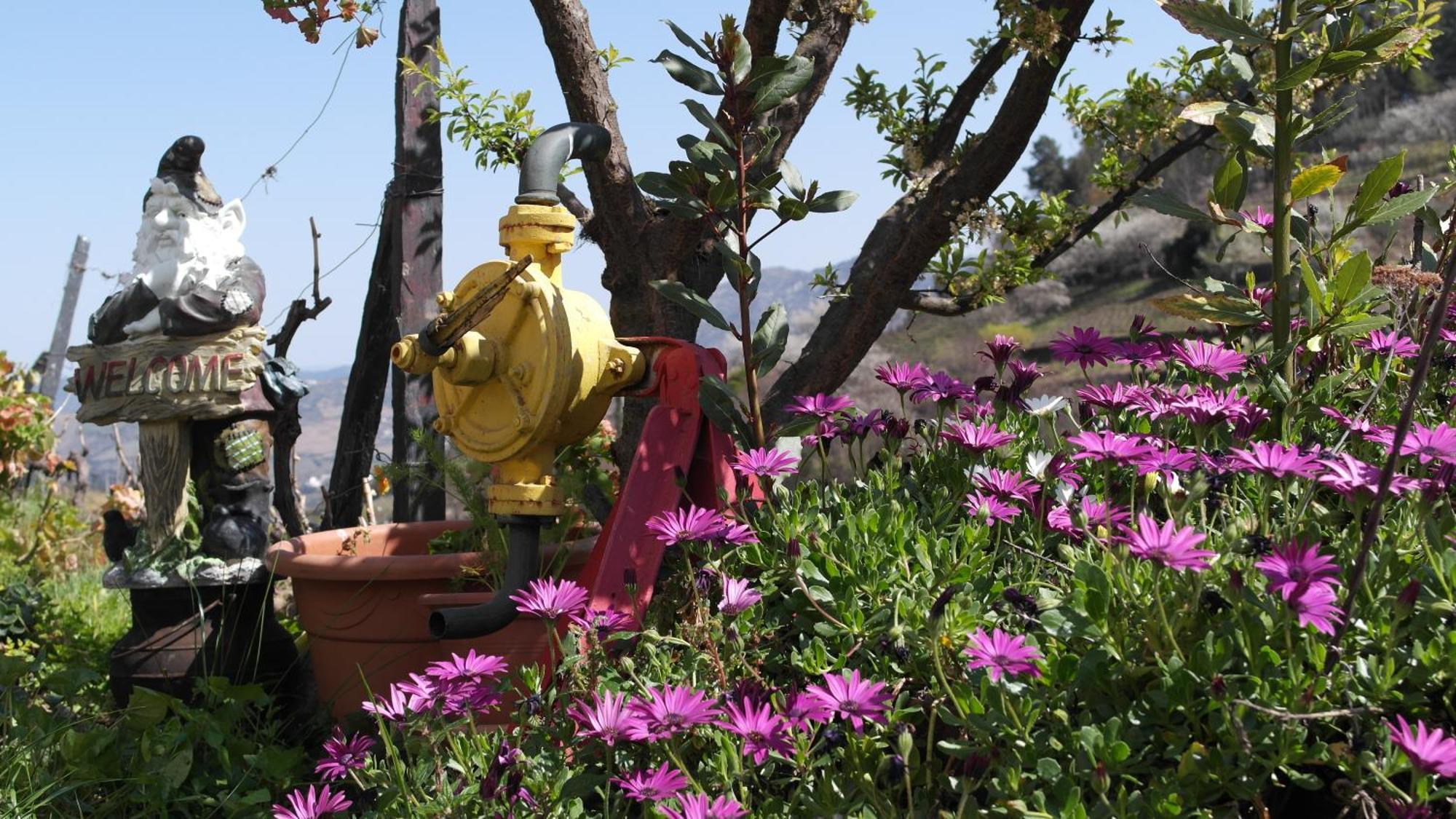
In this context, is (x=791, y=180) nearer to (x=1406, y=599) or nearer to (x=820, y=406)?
(x=820, y=406)

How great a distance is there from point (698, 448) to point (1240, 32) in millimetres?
1051

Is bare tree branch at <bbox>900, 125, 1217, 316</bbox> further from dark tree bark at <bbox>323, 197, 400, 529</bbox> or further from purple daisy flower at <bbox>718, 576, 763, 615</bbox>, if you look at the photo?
purple daisy flower at <bbox>718, 576, 763, 615</bbox>

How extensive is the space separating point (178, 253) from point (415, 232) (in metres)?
1.10

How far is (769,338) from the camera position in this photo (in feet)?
6.66

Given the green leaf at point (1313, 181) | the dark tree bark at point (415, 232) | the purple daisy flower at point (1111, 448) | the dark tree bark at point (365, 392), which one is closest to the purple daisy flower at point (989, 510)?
the purple daisy flower at point (1111, 448)

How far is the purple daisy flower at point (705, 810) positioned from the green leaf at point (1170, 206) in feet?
4.17

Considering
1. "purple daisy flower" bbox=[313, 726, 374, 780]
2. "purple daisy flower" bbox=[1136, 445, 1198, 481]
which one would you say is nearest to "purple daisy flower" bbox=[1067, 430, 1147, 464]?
"purple daisy flower" bbox=[1136, 445, 1198, 481]

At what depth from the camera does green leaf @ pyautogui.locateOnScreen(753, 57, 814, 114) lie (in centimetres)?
197

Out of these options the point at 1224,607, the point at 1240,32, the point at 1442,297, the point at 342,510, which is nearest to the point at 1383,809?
the point at 1224,607

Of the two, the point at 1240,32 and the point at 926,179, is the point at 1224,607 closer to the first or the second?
the point at 1240,32

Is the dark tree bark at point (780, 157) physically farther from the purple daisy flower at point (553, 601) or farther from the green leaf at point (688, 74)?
the purple daisy flower at point (553, 601)

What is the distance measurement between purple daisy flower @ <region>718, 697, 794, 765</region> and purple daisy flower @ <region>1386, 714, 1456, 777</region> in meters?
0.58

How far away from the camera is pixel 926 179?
3230 millimetres

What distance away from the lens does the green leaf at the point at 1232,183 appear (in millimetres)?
2090
